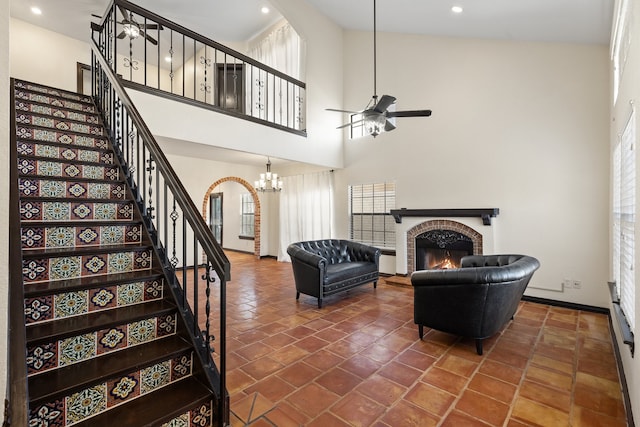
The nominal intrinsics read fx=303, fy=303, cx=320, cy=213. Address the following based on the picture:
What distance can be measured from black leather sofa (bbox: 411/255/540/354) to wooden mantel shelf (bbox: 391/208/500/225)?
164 centimetres

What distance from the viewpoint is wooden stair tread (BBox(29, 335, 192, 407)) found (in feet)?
4.63

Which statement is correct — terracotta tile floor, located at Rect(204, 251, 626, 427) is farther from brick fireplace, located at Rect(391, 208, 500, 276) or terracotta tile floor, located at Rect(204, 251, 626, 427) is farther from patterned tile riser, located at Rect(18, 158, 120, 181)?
patterned tile riser, located at Rect(18, 158, 120, 181)

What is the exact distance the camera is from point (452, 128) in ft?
17.0

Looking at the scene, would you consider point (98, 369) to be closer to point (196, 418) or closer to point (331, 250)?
point (196, 418)

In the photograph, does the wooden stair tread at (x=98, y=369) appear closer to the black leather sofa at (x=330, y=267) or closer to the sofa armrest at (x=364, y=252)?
the black leather sofa at (x=330, y=267)

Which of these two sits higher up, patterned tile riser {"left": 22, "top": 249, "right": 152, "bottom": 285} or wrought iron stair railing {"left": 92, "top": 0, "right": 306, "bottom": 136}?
wrought iron stair railing {"left": 92, "top": 0, "right": 306, "bottom": 136}

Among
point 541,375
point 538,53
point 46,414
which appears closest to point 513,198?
point 538,53

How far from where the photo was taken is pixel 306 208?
740 cm

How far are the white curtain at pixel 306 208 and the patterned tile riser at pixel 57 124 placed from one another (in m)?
4.49

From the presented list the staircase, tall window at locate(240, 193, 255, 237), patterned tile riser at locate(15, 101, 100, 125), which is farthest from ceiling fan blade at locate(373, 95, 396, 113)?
tall window at locate(240, 193, 255, 237)

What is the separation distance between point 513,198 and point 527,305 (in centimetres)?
158

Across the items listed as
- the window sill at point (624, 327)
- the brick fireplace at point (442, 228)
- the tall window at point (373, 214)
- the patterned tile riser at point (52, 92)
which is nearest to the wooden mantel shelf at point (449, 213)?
the brick fireplace at point (442, 228)

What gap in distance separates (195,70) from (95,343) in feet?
13.9

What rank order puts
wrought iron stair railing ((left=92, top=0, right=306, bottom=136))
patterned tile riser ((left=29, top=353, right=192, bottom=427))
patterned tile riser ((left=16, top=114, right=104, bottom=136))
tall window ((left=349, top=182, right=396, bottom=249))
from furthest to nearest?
tall window ((left=349, top=182, right=396, bottom=249)) < wrought iron stair railing ((left=92, top=0, right=306, bottom=136)) < patterned tile riser ((left=16, top=114, right=104, bottom=136)) < patterned tile riser ((left=29, top=353, right=192, bottom=427))
